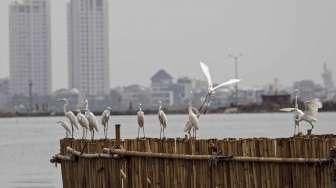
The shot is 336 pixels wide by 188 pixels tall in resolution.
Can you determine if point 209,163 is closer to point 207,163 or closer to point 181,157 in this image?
point 207,163

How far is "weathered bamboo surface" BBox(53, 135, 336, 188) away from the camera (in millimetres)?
24562

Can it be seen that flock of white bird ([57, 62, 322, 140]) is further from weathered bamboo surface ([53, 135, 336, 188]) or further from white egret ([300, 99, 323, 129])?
weathered bamboo surface ([53, 135, 336, 188])

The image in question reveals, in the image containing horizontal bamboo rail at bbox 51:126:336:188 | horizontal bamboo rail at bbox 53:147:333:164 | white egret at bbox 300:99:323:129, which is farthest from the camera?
white egret at bbox 300:99:323:129

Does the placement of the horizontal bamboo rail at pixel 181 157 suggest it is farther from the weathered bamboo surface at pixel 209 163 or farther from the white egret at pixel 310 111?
the white egret at pixel 310 111

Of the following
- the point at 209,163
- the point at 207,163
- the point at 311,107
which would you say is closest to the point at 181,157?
the point at 207,163

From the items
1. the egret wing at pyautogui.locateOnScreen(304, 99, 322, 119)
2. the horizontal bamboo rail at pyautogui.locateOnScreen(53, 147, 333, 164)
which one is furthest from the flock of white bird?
the horizontal bamboo rail at pyautogui.locateOnScreen(53, 147, 333, 164)

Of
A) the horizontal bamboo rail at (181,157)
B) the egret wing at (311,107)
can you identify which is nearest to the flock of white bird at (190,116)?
the egret wing at (311,107)

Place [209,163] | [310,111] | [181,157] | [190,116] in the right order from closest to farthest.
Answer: [209,163] → [181,157] → [310,111] → [190,116]

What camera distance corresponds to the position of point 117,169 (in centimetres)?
2967

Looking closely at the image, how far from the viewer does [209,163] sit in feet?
86.6

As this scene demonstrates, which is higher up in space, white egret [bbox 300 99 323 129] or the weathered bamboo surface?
white egret [bbox 300 99 323 129]

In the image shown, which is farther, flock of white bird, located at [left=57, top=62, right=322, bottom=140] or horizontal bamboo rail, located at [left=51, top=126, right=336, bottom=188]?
flock of white bird, located at [left=57, top=62, right=322, bottom=140]

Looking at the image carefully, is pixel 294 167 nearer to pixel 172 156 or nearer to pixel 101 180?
pixel 172 156

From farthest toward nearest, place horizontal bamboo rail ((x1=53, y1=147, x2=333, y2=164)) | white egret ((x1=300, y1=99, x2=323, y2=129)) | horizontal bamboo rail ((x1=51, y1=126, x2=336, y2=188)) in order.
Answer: white egret ((x1=300, y1=99, x2=323, y2=129)), horizontal bamboo rail ((x1=51, y1=126, x2=336, y2=188)), horizontal bamboo rail ((x1=53, y1=147, x2=333, y2=164))
